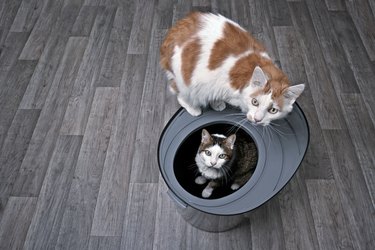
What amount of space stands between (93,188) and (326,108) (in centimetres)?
131

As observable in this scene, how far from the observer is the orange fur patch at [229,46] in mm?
1318

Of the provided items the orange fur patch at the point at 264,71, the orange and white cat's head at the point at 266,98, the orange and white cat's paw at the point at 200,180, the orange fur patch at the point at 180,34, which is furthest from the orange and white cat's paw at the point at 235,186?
the orange fur patch at the point at 180,34

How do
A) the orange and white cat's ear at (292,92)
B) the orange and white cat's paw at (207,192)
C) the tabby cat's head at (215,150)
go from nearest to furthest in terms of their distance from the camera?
1. the orange and white cat's ear at (292,92)
2. the tabby cat's head at (215,150)
3. the orange and white cat's paw at (207,192)

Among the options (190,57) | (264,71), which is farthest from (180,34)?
(264,71)

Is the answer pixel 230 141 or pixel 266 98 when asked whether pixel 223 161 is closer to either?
pixel 230 141

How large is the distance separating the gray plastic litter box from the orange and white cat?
69 mm

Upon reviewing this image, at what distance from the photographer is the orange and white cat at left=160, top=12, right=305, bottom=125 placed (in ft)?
4.00

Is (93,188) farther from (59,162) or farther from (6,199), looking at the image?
(6,199)

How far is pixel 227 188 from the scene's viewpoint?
1512 mm

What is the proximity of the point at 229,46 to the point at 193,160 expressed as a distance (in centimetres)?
56

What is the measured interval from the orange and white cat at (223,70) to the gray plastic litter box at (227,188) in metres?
0.07

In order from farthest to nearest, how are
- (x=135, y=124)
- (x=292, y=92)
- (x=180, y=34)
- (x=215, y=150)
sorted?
1. (x=135, y=124)
2. (x=180, y=34)
3. (x=215, y=150)
4. (x=292, y=92)

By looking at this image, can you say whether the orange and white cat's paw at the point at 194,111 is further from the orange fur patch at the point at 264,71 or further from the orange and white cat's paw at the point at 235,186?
the orange and white cat's paw at the point at 235,186

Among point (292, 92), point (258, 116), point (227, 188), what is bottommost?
point (227, 188)
